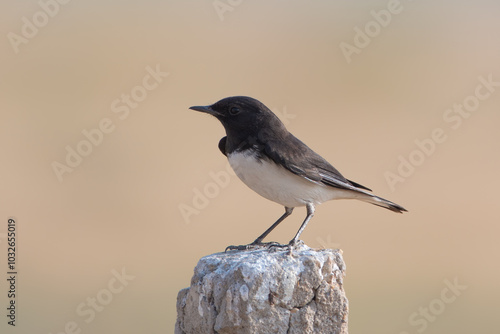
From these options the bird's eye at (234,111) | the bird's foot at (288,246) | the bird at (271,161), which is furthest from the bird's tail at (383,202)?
the bird's eye at (234,111)

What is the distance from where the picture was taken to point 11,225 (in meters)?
15.7

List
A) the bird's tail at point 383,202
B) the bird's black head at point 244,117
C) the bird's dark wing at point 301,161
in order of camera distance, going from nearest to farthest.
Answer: the bird's dark wing at point 301,161, the bird's black head at point 244,117, the bird's tail at point 383,202

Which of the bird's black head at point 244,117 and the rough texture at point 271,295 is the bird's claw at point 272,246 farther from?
the bird's black head at point 244,117

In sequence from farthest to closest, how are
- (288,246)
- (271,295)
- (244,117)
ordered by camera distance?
(244,117) → (288,246) → (271,295)

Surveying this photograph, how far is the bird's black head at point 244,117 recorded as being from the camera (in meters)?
8.50

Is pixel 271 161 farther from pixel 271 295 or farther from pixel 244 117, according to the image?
pixel 271 295

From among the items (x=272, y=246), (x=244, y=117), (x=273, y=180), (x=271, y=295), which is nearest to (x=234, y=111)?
(x=244, y=117)

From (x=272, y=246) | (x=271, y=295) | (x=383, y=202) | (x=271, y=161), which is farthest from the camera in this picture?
(x=383, y=202)

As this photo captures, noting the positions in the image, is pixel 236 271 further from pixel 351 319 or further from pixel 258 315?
pixel 351 319

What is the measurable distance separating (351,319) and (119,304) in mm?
5045

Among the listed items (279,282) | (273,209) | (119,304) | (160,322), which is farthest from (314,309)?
(273,209)

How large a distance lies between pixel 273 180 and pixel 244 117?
794 mm

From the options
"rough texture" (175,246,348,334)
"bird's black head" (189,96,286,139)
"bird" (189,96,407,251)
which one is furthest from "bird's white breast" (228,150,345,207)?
"rough texture" (175,246,348,334)

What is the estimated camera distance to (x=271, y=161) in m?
8.30
